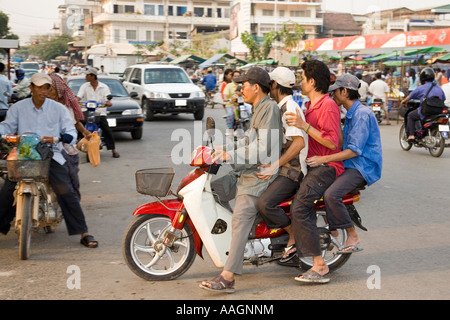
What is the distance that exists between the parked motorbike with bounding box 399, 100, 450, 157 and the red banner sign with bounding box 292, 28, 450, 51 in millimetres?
16805

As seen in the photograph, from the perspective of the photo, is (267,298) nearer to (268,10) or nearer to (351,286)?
(351,286)

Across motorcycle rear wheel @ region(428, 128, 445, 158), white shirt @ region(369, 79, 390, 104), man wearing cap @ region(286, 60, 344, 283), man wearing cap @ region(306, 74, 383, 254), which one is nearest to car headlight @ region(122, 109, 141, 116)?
motorcycle rear wheel @ region(428, 128, 445, 158)

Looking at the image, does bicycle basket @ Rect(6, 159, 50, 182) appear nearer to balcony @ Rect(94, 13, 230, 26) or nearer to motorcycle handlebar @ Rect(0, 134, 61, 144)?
motorcycle handlebar @ Rect(0, 134, 61, 144)

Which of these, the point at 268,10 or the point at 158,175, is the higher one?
the point at 268,10

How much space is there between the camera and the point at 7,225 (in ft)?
19.1

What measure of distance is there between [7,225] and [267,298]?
9.59 feet

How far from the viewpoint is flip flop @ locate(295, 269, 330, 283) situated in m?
4.70

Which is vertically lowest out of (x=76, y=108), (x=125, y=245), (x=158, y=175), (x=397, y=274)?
(x=397, y=274)

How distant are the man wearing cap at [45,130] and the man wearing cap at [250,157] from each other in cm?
198

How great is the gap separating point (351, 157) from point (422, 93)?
8184 mm

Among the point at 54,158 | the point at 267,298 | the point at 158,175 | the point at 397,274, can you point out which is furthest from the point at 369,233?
the point at 54,158

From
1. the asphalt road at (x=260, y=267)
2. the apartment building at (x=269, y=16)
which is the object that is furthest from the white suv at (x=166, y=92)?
the apartment building at (x=269, y=16)

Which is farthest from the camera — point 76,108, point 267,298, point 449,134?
point 449,134

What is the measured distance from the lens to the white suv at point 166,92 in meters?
18.6
